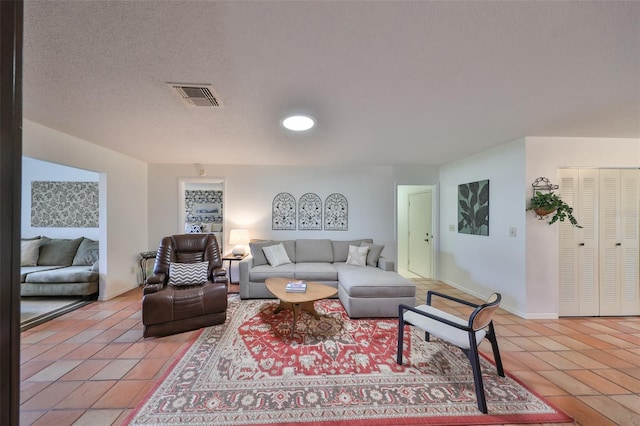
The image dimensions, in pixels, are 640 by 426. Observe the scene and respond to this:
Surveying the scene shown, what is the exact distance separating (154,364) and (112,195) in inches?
112

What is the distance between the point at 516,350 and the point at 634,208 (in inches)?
102

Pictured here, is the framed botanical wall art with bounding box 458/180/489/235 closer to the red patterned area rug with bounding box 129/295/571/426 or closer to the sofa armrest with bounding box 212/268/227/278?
the red patterned area rug with bounding box 129/295/571/426

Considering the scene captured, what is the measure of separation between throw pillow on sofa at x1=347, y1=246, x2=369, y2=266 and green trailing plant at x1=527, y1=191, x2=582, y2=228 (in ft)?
7.58

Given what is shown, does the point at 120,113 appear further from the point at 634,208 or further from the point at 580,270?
the point at 634,208

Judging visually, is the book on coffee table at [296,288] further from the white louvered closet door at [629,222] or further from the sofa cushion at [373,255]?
the white louvered closet door at [629,222]

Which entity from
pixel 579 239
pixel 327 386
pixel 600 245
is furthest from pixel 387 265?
pixel 600 245

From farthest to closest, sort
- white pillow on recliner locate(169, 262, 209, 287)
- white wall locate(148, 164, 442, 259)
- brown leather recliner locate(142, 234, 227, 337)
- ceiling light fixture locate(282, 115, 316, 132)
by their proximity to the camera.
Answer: white wall locate(148, 164, 442, 259), white pillow on recliner locate(169, 262, 209, 287), brown leather recliner locate(142, 234, 227, 337), ceiling light fixture locate(282, 115, 316, 132)

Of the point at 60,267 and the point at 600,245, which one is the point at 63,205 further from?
the point at 600,245

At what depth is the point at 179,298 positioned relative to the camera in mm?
2553

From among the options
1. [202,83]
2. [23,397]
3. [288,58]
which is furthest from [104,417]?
[288,58]

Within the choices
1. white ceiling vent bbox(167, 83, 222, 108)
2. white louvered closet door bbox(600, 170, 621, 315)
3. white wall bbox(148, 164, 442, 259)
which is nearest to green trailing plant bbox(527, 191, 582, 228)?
white louvered closet door bbox(600, 170, 621, 315)

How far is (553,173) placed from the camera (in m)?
3.02

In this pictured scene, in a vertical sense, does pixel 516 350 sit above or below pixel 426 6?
below

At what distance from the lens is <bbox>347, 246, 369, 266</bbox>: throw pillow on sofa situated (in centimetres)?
407
